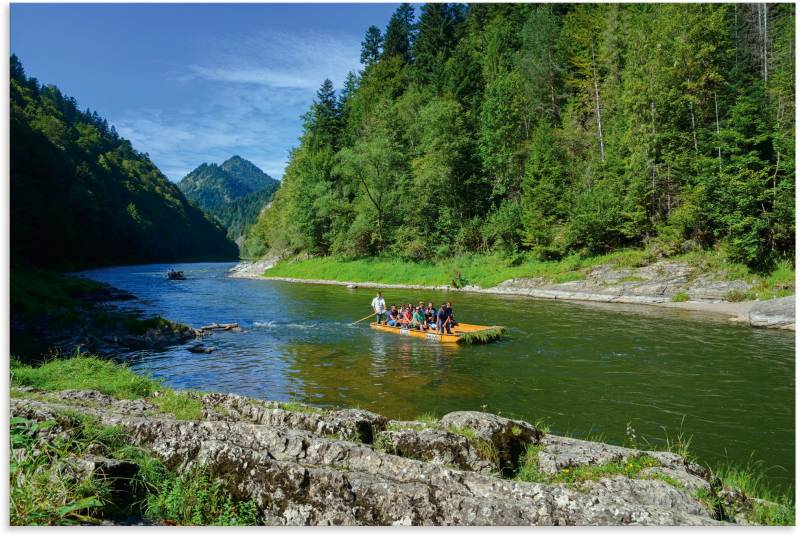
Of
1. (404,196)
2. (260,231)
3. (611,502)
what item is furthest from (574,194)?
(260,231)

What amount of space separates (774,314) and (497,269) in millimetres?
25332

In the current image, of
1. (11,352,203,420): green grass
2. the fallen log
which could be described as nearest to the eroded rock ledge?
(11,352,203,420): green grass

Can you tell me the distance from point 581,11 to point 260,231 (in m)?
75.9

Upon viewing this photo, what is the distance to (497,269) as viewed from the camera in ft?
151

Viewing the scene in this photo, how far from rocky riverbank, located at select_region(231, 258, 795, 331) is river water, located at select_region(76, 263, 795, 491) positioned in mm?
1718

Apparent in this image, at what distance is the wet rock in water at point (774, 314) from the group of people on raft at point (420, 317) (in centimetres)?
1550

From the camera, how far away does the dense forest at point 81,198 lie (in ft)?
224

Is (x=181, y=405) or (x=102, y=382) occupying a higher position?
(x=181, y=405)

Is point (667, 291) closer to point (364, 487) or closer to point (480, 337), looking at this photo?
point (480, 337)

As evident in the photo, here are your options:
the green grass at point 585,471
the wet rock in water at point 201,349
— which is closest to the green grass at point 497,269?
the green grass at point 585,471

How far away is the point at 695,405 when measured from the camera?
479 inches

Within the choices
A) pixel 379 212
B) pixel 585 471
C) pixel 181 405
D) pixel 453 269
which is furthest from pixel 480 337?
pixel 379 212

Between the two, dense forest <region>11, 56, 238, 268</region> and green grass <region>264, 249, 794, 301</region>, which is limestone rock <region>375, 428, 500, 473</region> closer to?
green grass <region>264, 249, 794, 301</region>

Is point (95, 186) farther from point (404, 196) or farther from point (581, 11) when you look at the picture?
point (581, 11)
